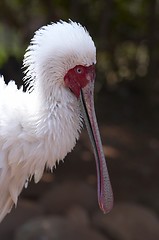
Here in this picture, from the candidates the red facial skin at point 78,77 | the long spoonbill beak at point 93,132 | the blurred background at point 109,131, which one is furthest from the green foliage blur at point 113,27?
the red facial skin at point 78,77

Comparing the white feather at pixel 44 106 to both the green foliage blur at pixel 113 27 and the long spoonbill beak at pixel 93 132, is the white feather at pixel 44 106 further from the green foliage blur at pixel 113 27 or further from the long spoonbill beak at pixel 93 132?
the green foliage blur at pixel 113 27

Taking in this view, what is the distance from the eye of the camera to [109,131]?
28.4ft

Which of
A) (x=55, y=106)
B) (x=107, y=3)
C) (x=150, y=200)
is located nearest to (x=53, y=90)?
(x=55, y=106)

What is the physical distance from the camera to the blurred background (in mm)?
5734

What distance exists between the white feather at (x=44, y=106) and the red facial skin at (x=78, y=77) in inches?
1.0

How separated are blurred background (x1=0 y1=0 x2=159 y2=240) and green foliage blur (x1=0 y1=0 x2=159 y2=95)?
0.01 metres

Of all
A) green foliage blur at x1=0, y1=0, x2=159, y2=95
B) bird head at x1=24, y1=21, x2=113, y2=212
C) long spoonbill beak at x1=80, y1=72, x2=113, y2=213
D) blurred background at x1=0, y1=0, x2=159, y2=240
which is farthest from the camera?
green foliage blur at x1=0, y1=0, x2=159, y2=95

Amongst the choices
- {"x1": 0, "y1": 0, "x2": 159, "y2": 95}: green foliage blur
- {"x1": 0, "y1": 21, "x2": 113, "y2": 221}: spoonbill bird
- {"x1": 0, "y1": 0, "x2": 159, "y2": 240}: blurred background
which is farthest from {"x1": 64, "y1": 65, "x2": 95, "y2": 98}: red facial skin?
{"x1": 0, "y1": 0, "x2": 159, "y2": 95}: green foliage blur

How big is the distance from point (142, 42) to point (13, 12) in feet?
5.59

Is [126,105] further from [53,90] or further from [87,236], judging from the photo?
[53,90]

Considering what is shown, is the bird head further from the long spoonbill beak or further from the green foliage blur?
the green foliage blur

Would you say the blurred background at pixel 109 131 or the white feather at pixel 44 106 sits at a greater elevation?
the white feather at pixel 44 106

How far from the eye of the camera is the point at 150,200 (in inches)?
260

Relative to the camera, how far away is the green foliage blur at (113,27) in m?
8.09
